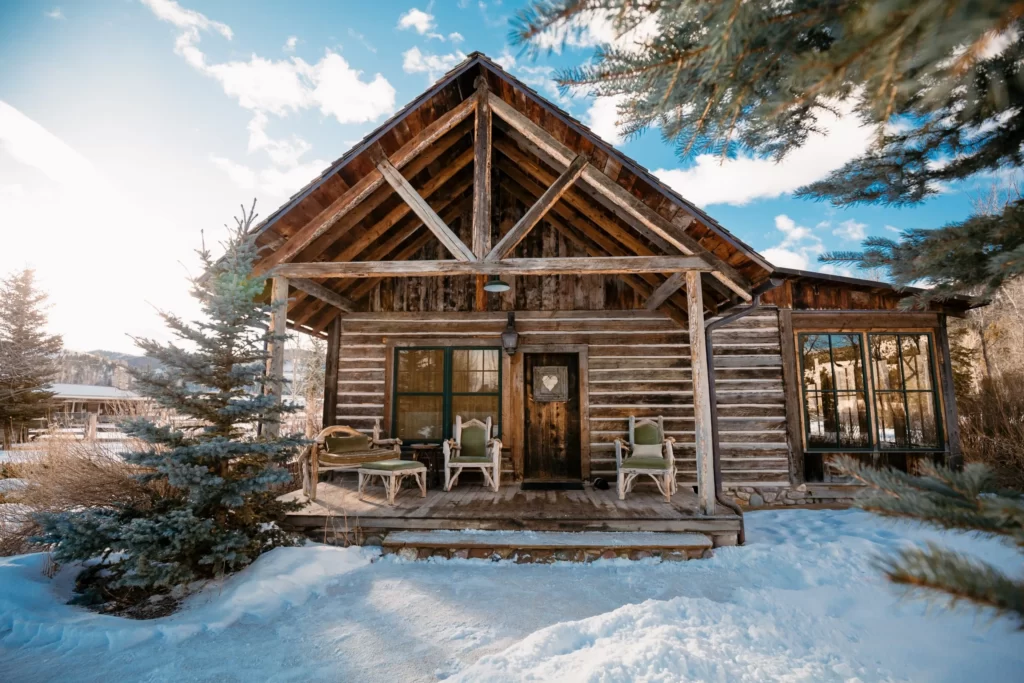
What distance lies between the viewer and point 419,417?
7496mm

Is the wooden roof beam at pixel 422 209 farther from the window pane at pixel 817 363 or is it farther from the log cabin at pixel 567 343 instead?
the window pane at pixel 817 363

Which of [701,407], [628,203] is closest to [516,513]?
[701,407]

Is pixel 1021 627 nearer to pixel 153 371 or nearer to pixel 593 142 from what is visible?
pixel 593 142

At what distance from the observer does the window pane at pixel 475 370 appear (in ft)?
24.6

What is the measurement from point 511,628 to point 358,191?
14.9 ft

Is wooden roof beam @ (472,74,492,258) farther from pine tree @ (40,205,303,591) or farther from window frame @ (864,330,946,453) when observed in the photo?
window frame @ (864,330,946,453)

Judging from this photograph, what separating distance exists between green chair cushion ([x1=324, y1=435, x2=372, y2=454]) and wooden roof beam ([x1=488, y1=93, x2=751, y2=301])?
14.5 feet

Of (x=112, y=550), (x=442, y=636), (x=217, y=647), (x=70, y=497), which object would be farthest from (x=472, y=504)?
(x=70, y=497)

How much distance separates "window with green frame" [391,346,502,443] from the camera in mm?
7434

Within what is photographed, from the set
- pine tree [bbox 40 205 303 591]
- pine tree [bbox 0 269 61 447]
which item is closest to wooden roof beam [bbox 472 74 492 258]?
pine tree [bbox 40 205 303 591]

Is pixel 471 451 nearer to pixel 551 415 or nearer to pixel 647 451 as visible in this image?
pixel 551 415

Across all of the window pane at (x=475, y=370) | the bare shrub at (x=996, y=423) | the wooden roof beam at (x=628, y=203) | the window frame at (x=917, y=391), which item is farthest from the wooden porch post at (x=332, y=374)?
the bare shrub at (x=996, y=423)

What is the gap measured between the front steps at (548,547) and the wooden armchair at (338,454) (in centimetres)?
143

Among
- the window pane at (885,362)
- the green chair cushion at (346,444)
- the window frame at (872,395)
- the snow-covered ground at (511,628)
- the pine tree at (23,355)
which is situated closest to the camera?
the snow-covered ground at (511,628)
